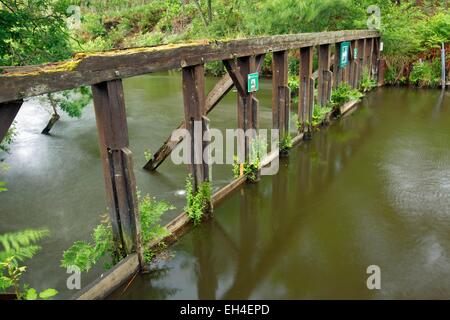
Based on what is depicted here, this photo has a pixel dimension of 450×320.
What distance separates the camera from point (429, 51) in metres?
16.8

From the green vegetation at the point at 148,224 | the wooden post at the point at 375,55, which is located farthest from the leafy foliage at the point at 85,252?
the wooden post at the point at 375,55

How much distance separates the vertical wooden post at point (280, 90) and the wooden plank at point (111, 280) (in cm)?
456

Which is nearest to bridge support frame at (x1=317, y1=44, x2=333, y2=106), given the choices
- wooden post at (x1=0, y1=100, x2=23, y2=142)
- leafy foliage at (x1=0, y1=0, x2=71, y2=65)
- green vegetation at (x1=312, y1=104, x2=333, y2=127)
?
green vegetation at (x1=312, y1=104, x2=333, y2=127)

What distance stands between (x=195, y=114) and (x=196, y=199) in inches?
50.6

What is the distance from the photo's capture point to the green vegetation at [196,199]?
5.83m

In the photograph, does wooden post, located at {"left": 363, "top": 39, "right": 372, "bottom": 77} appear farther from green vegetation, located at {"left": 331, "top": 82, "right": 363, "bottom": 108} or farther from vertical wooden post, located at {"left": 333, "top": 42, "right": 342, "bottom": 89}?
green vegetation, located at {"left": 331, "top": 82, "right": 363, "bottom": 108}

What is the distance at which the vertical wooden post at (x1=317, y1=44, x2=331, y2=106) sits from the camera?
1033 cm

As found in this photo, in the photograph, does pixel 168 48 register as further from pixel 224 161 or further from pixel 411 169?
pixel 411 169

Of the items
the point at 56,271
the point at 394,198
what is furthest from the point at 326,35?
the point at 56,271

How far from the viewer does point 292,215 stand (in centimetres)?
643

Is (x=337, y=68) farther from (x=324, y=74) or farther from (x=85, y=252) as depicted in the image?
(x=85, y=252)

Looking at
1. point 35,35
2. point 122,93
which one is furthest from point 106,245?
point 35,35

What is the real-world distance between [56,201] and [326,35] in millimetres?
7342

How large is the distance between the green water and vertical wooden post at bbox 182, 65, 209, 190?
1.01 meters
